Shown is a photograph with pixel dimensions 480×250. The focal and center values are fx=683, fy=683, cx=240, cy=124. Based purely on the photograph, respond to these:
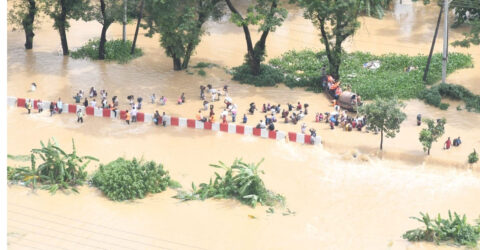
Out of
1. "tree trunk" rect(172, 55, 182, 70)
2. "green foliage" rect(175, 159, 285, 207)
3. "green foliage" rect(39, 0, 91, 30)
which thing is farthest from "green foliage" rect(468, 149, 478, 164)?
"green foliage" rect(39, 0, 91, 30)

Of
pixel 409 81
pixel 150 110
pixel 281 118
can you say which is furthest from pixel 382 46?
pixel 150 110

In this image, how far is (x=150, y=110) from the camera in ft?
101

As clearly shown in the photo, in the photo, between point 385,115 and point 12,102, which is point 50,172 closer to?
point 12,102

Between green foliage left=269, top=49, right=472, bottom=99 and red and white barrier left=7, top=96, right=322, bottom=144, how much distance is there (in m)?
6.17

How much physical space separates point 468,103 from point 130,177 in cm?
1704

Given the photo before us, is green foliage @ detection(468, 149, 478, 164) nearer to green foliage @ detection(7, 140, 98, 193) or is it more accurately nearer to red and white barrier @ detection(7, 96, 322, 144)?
red and white barrier @ detection(7, 96, 322, 144)

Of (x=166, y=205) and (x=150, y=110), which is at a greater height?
(x=150, y=110)

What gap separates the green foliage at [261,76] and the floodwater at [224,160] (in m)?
0.51

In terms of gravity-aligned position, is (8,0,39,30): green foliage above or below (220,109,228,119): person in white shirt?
above

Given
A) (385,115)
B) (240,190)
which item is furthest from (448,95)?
(240,190)

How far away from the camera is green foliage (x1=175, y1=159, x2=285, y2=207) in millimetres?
23047

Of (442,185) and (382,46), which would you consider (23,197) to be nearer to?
(442,185)

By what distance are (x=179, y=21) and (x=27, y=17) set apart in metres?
9.44

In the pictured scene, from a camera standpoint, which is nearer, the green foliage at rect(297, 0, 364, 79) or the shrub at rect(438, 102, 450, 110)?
the green foliage at rect(297, 0, 364, 79)
